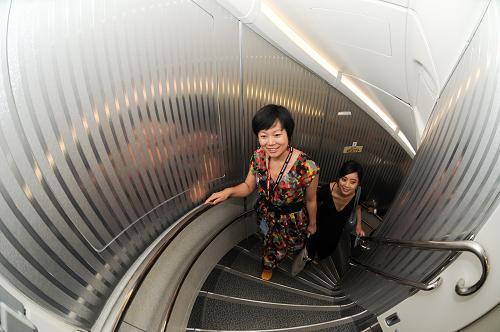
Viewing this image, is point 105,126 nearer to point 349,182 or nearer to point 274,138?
point 274,138

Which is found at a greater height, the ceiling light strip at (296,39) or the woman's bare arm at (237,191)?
the ceiling light strip at (296,39)

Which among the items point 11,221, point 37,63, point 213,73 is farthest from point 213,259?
point 37,63

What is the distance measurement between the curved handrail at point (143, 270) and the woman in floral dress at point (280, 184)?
351mm

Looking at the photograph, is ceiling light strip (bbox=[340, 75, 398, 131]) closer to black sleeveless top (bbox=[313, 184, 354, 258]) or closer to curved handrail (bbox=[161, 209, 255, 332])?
black sleeveless top (bbox=[313, 184, 354, 258])

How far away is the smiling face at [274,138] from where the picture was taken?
208 centimetres

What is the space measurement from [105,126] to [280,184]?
52.5 inches

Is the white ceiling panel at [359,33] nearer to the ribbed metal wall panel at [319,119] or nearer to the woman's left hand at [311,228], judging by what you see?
the ribbed metal wall panel at [319,119]

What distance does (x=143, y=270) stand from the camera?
198 centimetres

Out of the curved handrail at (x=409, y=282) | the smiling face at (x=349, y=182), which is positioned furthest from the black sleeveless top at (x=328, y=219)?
the curved handrail at (x=409, y=282)

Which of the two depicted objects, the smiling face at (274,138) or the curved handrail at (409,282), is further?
the smiling face at (274,138)

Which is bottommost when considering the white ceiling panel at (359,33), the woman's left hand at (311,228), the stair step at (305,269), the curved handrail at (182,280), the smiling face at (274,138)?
the stair step at (305,269)

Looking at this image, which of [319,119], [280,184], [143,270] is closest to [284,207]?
[280,184]

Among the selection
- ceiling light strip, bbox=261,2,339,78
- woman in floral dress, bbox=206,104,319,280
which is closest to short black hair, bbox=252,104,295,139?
woman in floral dress, bbox=206,104,319,280

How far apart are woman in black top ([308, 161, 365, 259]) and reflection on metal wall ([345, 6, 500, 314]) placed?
66cm
